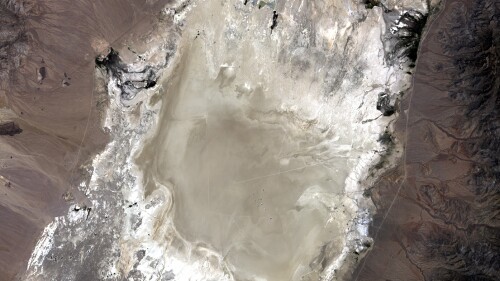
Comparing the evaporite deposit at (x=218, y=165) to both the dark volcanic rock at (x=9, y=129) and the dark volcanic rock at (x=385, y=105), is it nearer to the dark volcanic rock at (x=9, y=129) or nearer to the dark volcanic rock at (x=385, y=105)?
the dark volcanic rock at (x=385, y=105)

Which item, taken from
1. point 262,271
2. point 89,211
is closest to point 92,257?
point 89,211

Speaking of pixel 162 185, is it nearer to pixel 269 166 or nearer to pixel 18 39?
pixel 269 166

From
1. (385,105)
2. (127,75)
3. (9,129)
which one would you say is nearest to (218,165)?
(127,75)

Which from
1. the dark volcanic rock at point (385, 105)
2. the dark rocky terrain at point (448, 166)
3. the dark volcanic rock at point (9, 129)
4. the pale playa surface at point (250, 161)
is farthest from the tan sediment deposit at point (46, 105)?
the dark rocky terrain at point (448, 166)

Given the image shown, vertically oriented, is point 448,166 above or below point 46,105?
above

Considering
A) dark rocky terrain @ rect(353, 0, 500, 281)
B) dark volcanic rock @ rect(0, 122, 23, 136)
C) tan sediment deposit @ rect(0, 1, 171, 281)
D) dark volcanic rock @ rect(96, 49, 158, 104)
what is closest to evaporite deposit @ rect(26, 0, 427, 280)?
dark volcanic rock @ rect(96, 49, 158, 104)

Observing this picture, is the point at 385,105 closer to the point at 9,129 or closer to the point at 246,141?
the point at 246,141
